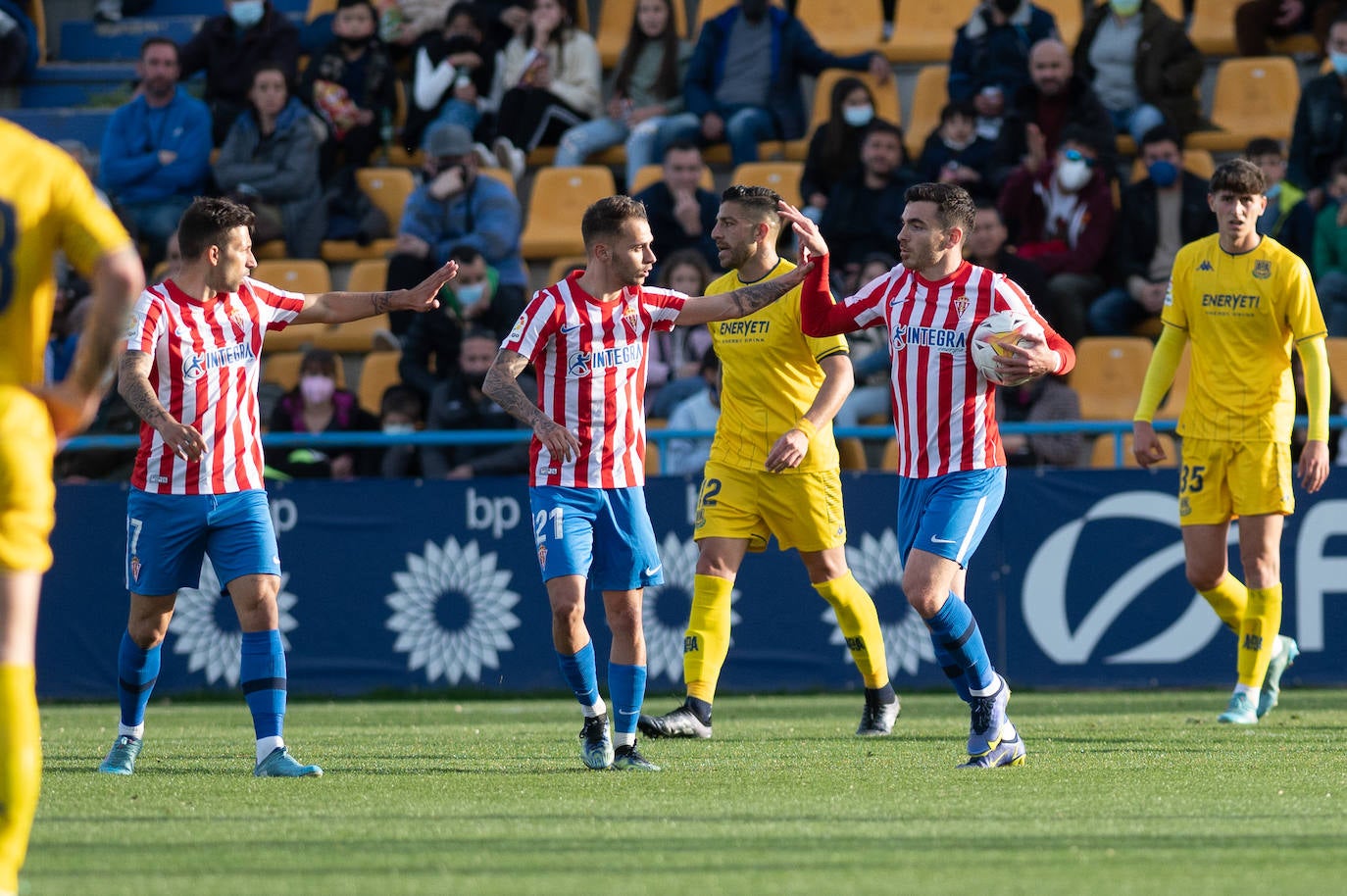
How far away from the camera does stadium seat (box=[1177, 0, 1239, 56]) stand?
15.3 m

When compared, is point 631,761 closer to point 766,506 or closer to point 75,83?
point 766,506

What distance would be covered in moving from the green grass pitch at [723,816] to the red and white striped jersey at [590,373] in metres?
1.18

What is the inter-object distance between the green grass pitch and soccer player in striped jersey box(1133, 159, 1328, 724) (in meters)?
0.73

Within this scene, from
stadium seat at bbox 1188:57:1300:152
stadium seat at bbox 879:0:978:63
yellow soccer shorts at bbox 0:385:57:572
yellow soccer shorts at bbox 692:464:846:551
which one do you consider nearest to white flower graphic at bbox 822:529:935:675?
yellow soccer shorts at bbox 692:464:846:551

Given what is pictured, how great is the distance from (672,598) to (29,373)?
24.7 feet

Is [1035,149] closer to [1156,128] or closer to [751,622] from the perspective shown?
[1156,128]

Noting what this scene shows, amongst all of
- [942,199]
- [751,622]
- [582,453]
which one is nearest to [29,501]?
[582,453]

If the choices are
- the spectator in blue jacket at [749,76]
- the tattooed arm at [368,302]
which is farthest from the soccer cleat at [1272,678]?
the spectator in blue jacket at [749,76]

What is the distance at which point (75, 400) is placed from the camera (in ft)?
13.4

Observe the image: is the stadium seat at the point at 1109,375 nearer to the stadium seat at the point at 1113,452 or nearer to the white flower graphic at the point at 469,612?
the stadium seat at the point at 1113,452

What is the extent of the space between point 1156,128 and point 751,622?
508cm

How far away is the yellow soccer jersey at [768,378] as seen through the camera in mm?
8344

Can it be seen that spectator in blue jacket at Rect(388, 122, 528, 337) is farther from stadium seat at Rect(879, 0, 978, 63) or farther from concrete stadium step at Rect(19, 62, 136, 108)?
concrete stadium step at Rect(19, 62, 136, 108)

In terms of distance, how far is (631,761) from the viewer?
6.91 metres
